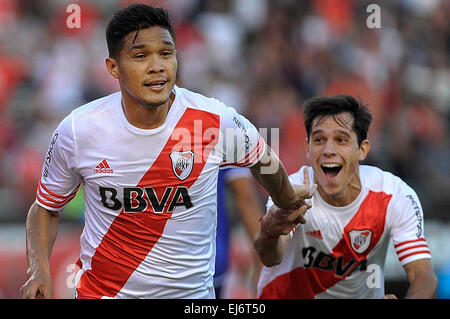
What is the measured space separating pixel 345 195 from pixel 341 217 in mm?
166

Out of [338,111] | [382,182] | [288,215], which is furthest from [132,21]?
[382,182]

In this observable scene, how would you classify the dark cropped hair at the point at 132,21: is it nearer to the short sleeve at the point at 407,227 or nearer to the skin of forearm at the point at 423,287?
the short sleeve at the point at 407,227

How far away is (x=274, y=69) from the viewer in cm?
1155

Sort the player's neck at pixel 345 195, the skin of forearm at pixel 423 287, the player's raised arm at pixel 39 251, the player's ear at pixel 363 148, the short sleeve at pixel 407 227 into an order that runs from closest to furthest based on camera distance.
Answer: the player's raised arm at pixel 39 251, the skin of forearm at pixel 423 287, the short sleeve at pixel 407 227, the player's neck at pixel 345 195, the player's ear at pixel 363 148

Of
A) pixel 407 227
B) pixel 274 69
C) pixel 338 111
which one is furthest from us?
pixel 274 69

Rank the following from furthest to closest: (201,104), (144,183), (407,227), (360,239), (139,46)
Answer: (360,239) < (407,227) < (201,104) < (144,183) < (139,46)

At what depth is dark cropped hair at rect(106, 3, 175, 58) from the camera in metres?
4.78

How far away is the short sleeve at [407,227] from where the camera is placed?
5809mm

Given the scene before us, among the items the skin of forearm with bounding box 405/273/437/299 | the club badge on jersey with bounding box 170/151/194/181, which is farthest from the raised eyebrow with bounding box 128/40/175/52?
the skin of forearm with bounding box 405/273/437/299

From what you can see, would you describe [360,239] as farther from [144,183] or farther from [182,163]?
[144,183]

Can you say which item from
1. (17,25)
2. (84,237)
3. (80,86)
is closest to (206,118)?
(84,237)

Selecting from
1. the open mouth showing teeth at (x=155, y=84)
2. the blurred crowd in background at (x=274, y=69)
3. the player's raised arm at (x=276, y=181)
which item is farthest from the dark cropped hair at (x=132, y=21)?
the blurred crowd in background at (x=274, y=69)

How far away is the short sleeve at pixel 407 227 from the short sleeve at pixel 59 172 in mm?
2308

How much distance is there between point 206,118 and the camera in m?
4.91
